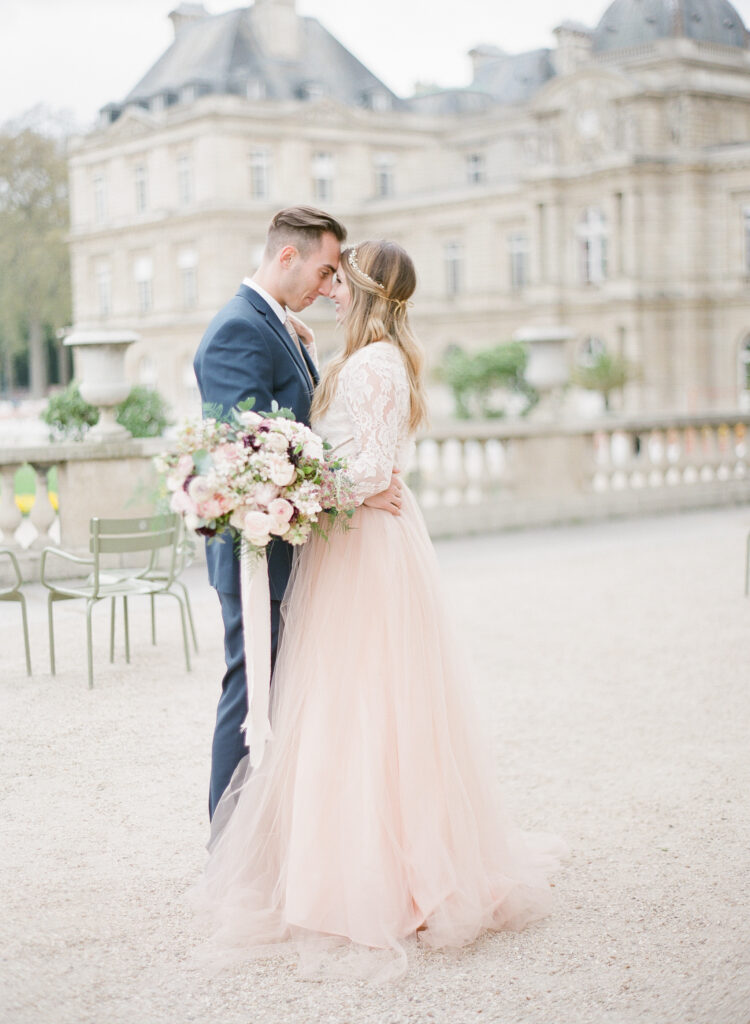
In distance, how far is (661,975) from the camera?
317 centimetres

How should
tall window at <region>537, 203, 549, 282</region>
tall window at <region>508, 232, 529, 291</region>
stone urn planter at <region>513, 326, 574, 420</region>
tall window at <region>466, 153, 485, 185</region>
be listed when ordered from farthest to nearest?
1. tall window at <region>466, 153, 485, 185</region>
2. tall window at <region>508, 232, 529, 291</region>
3. tall window at <region>537, 203, 549, 282</region>
4. stone urn planter at <region>513, 326, 574, 420</region>

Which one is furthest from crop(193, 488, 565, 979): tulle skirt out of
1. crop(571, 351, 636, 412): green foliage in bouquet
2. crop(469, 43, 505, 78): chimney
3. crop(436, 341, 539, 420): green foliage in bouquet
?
crop(469, 43, 505, 78): chimney

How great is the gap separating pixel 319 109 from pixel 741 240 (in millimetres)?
19327

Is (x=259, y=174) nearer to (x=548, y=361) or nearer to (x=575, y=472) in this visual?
(x=548, y=361)

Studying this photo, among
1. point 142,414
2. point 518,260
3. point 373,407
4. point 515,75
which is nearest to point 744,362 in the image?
point 518,260

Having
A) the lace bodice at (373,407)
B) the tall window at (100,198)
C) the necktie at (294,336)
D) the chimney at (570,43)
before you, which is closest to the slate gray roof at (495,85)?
the chimney at (570,43)

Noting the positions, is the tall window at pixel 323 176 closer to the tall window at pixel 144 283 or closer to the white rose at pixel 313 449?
the tall window at pixel 144 283

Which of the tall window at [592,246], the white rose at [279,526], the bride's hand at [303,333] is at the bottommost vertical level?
the white rose at [279,526]

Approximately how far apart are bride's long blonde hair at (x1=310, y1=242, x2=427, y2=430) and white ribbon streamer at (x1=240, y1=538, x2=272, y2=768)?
0.51 meters

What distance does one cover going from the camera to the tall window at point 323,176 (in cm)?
5150

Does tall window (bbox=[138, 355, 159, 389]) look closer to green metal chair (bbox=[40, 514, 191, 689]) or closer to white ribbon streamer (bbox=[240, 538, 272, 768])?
green metal chair (bbox=[40, 514, 191, 689])

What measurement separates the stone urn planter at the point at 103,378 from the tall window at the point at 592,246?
33476 mm

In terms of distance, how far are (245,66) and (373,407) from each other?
51.0 metres

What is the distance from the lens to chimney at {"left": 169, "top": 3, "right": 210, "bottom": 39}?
55281 mm
